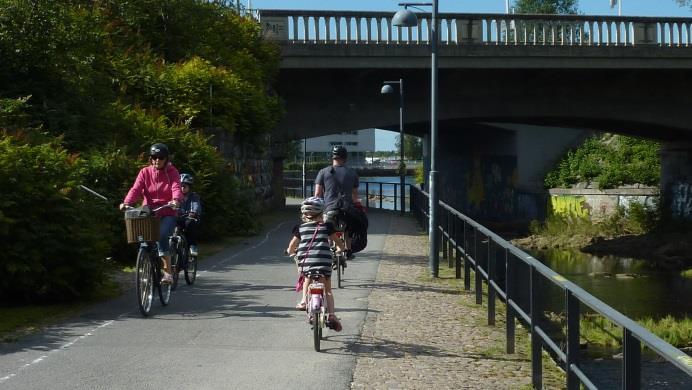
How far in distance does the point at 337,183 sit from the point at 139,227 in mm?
3162

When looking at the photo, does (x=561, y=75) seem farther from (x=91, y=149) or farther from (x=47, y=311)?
(x=47, y=311)

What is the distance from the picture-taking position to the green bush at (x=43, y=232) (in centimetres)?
1046

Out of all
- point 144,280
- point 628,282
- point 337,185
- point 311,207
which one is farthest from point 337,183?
point 628,282

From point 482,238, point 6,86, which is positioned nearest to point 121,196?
point 6,86

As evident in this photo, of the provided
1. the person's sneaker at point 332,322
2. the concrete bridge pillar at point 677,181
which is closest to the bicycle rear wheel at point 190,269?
the person's sneaker at point 332,322

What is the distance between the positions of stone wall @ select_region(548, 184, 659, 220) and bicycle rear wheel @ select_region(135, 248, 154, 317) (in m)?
31.4

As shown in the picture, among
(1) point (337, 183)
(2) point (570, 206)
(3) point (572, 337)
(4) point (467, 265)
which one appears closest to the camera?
(3) point (572, 337)

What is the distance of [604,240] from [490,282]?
27366mm

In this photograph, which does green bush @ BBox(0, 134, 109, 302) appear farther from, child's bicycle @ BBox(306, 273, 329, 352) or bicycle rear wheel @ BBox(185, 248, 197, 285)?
child's bicycle @ BBox(306, 273, 329, 352)

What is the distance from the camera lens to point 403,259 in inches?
703

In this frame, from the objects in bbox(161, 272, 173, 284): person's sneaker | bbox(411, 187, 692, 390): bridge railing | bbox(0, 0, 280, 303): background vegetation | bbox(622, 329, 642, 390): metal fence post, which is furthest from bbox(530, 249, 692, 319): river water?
bbox(622, 329, 642, 390): metal fence post

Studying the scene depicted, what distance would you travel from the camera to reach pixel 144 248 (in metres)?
10.3

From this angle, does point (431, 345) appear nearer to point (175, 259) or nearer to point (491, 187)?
point (175, 259)

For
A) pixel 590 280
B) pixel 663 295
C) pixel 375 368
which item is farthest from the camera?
pixel 590 280
